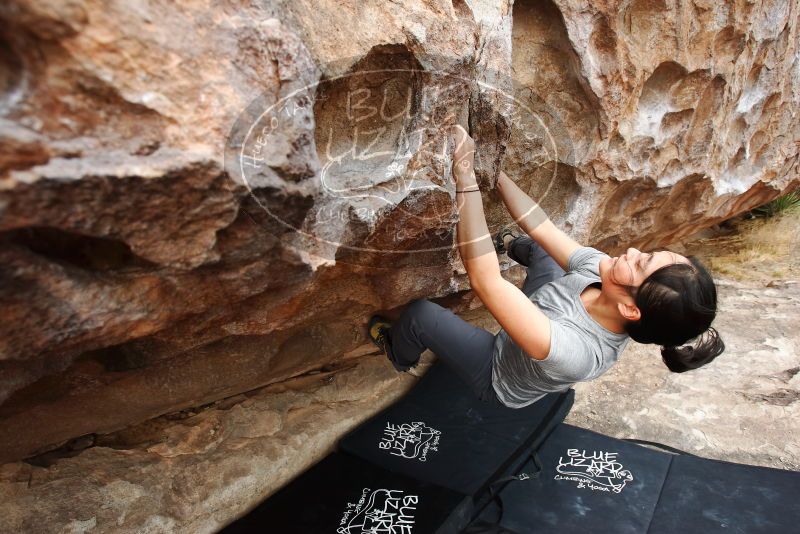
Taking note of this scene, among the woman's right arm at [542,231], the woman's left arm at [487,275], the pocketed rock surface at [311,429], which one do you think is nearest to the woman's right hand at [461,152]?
the woman's left arm at [487,275]

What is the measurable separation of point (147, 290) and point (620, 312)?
3.45ft

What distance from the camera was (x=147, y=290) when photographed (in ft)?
2.82

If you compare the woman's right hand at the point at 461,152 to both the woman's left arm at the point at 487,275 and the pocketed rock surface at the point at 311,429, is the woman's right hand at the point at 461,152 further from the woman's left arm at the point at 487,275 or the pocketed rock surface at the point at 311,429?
the pocketed rock surface at the point at 311,429

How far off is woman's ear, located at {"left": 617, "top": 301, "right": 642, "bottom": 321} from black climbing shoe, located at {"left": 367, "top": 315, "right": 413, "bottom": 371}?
619 mm

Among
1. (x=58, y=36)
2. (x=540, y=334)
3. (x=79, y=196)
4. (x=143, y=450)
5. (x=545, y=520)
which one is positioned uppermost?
(x=58, y=36)

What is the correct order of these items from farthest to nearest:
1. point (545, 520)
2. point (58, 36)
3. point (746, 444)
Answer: point (746, 444)
point (545, 520)
point (58, 36)

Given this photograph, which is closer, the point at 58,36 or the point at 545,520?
the point at 58,36

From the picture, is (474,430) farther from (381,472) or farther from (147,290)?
(147,290)

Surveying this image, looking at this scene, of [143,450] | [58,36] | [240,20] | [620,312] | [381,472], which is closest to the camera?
[58,36]

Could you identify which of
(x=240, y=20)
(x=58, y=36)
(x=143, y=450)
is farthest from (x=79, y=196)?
(x=143, y=450)

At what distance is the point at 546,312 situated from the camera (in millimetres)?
1429

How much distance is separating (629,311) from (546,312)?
219 millimetres

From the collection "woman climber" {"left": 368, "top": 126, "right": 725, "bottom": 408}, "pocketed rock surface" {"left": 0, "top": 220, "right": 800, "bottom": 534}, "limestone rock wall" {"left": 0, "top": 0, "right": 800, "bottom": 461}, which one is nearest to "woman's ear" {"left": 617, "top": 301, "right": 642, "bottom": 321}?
"woman climber" {"left": 368, "top": 126, "right": 725, "bottom": 408}

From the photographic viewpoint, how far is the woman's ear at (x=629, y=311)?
127 cm
